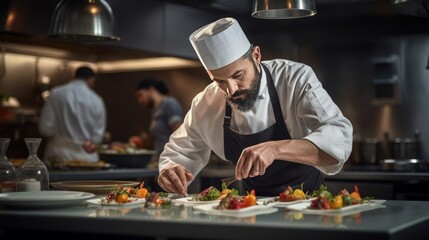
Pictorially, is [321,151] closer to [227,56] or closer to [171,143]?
[227,56]

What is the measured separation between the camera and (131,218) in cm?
233

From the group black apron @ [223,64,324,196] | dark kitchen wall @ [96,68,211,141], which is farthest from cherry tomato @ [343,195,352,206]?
dark kitchen wall @ [96,68,211,141]

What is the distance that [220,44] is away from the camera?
331cm

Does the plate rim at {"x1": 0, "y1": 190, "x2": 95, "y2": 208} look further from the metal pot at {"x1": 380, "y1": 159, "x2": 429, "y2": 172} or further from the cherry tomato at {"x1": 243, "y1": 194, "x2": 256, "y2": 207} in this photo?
the metal pot at {"x1": 380, "y1": 159, "x2": 429, "y2": 172}

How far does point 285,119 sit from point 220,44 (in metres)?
0.48

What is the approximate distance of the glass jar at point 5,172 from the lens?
308 centimetres

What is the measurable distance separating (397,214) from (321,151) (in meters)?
0.62

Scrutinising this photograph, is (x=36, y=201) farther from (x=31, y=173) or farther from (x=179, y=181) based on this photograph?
(x=179, y=181)

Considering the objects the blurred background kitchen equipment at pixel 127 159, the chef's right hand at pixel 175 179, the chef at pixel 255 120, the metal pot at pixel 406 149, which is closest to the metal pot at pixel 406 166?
the metal pot at pixel 406 149

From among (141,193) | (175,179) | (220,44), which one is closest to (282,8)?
(220,44)

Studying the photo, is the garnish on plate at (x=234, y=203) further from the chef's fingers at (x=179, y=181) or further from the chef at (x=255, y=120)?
the chef's fingers at (x=179, y=181)

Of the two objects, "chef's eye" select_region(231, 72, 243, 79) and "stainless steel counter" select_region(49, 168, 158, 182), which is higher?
"chef's eye" select_region(231, 72, 243, 79)

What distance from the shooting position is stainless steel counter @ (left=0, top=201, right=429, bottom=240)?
205 centimetres

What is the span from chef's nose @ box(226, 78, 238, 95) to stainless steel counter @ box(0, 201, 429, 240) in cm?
74
